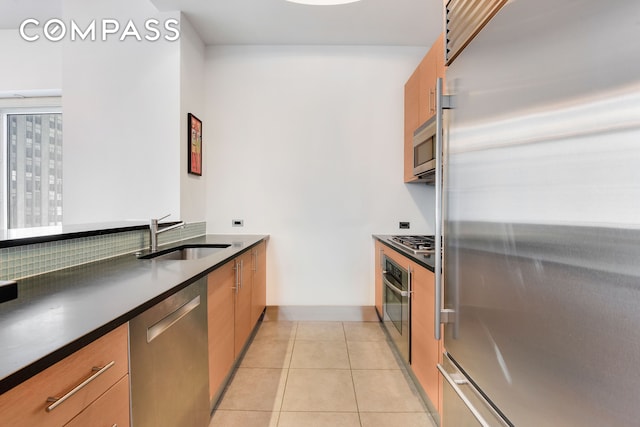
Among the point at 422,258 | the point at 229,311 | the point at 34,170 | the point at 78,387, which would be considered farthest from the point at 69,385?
the point at 34,170

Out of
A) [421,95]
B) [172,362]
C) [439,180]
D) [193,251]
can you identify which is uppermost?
[421,95]

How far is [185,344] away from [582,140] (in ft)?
4.74

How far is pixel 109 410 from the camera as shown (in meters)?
0.86

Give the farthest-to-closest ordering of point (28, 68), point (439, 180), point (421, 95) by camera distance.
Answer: point (28, 68), point (421, 95), point (439, 180)

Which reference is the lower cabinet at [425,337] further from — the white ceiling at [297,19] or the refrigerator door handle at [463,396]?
the white ceiling at [297,19]

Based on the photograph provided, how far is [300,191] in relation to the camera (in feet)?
10.8

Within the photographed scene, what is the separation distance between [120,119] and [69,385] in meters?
2.50

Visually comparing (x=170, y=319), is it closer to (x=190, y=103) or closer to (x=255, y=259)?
(x=255, y=259)

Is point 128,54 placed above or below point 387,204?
above

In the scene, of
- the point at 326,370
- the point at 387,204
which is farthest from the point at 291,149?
the point at 326,370

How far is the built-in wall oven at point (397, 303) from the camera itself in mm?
2080

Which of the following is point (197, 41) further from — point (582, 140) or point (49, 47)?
point (582, 140)

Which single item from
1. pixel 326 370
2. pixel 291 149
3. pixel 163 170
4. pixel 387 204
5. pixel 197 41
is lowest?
pixel 326 370

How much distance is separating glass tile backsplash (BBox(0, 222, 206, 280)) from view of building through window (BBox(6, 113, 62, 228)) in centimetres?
199
